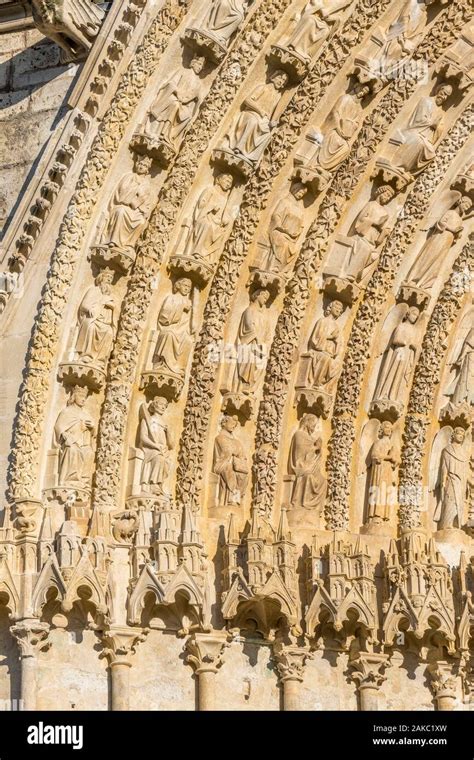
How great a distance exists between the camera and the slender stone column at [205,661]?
1220cm

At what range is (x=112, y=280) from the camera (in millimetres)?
12883

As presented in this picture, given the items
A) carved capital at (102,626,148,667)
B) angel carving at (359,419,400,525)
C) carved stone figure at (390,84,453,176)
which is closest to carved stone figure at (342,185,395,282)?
carved stone figure at (390,84,453,176)

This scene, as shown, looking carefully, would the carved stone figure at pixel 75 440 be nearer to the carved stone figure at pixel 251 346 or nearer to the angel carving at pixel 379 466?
the carved stone figure at pixel 251 346

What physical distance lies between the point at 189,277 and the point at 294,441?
1.45 meters

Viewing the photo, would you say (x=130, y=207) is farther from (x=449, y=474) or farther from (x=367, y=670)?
(x=367, y=670)

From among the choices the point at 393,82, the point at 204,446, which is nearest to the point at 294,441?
the point at 204,446

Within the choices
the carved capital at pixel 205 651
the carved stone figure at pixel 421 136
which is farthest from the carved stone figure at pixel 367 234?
the carved capital at pixel 205 651

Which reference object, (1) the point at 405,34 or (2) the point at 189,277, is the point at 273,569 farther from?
(1) the point at 405,34

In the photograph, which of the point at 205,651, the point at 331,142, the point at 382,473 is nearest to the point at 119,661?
the point at 205,651

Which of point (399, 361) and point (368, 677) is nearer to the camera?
point (368, 677)

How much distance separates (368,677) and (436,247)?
337 cm

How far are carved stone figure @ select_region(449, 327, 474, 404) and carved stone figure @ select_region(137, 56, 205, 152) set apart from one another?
2749 mm

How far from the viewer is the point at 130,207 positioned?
12.9 m

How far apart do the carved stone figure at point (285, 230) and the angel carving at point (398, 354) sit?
957 millimetres
